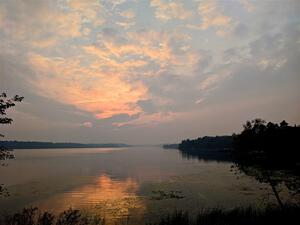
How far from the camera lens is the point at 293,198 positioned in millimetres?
33438

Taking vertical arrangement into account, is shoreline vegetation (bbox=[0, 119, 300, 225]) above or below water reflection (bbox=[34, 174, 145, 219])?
above

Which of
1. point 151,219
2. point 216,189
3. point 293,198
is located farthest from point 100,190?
point 293,198

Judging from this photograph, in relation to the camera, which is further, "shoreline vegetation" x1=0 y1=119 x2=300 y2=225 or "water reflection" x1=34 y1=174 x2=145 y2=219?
"water reflection" x1=34 y1=174 x2=145 y2=219

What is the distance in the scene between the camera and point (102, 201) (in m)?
37.2

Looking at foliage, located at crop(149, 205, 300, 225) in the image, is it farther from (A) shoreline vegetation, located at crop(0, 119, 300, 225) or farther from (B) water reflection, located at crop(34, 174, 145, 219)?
(B) water reflection, located at crop(34, 174, 145, 219)

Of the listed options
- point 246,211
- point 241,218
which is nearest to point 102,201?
point 246,211

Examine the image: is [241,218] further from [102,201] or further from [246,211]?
[102,201]

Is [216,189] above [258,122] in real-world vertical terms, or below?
below

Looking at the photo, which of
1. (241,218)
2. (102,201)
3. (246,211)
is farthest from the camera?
(102,201)

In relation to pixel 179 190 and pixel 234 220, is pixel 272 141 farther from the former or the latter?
pixel 179 190

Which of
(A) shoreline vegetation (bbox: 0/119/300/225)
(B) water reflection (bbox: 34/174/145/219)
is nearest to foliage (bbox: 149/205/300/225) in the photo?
(A) shoreline vegetation (bbox: 0/119/300/225)

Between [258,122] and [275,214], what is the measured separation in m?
7.16

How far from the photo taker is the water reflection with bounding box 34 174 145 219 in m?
31.5

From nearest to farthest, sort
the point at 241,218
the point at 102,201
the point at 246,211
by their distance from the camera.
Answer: the point at 241,218 < the point at 246,211 < the point at 102,201
